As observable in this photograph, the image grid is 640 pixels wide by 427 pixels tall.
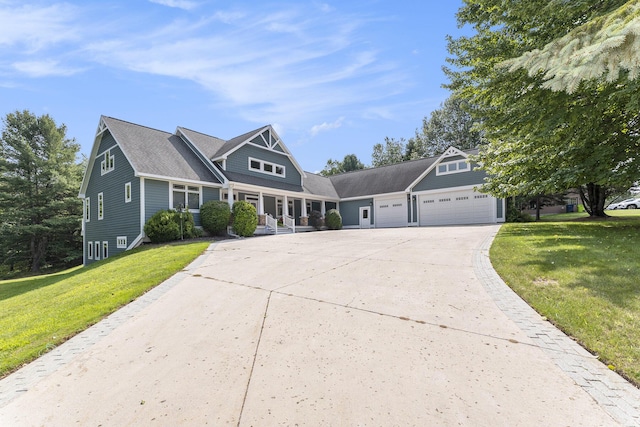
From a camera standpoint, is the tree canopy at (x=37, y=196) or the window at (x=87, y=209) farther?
the tree canopy at (x=37, y=196)

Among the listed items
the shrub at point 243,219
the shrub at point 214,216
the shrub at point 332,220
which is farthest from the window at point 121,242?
the shrub at point 332,220

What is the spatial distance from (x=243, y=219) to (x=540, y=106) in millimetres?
13504

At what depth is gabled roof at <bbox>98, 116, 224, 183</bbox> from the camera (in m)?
14.1

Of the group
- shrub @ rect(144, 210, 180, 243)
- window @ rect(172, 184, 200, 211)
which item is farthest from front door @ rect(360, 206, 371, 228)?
shrub @ rect(144, 210, 180, 243)

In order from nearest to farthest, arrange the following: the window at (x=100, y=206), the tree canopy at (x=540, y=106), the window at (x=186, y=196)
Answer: the tree canopy at (x=540, y=106), the window at (x=186, y=196), the window at (x=100, y=206)

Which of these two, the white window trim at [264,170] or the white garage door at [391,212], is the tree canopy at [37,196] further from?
the white garage door at [391,212]

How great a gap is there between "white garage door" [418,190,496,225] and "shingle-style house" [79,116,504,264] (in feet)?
0.21

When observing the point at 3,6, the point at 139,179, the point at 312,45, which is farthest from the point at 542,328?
the point at 139,179

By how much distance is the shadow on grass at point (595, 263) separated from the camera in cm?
408

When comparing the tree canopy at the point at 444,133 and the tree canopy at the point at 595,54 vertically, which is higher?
the tree canopy at the point at 444,133

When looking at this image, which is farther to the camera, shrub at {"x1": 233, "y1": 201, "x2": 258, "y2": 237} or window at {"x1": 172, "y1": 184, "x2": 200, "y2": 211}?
shrub at {"x1": 233, "y1": 201, "x2": 258, "y2": 237}

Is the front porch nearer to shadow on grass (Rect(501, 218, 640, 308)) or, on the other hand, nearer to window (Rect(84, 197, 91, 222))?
window (Rect(84, 197, 91, 222))

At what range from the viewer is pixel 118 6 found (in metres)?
8.13

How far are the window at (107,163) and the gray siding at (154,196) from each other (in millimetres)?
4539
